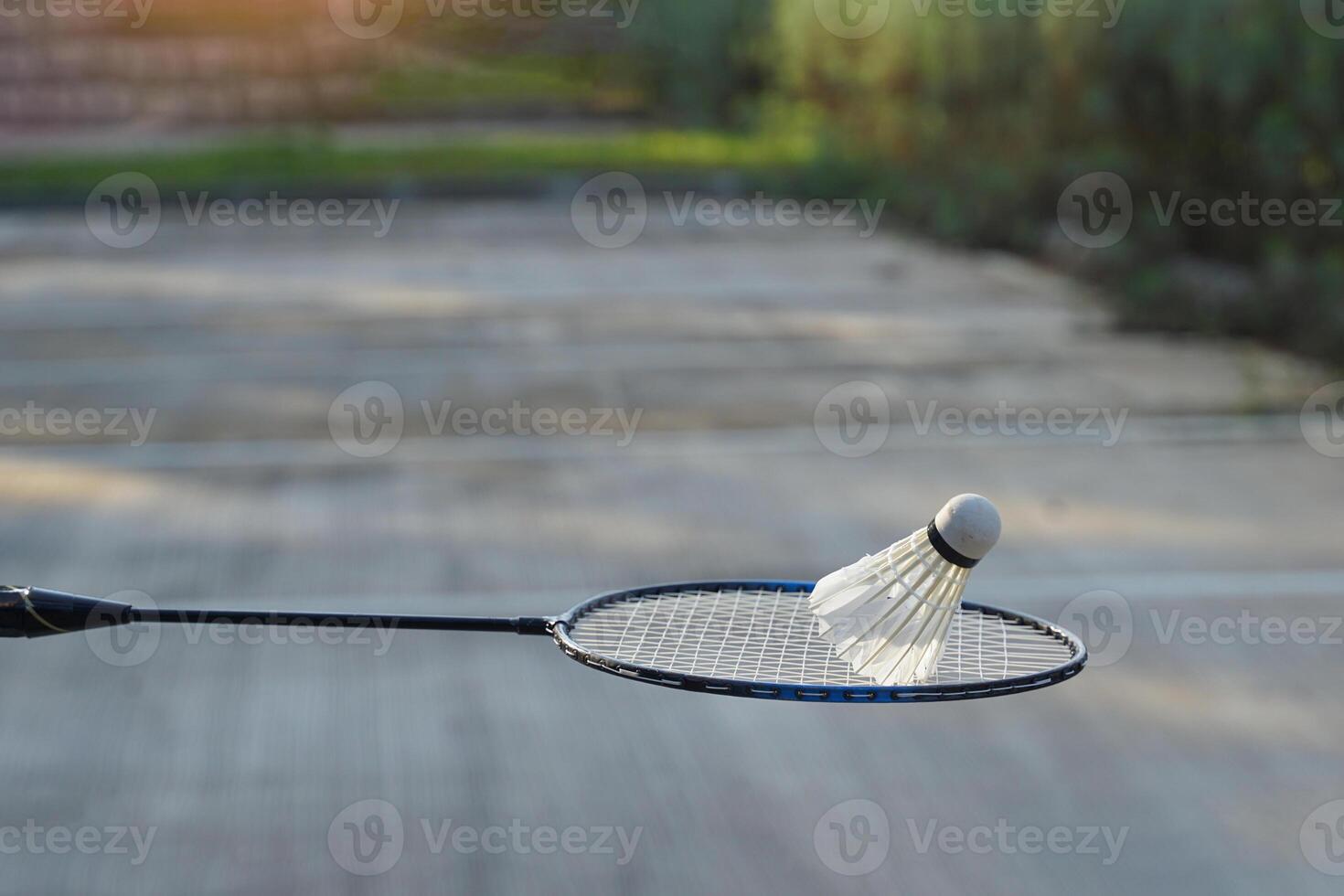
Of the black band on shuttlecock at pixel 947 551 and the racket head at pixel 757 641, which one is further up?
the black band on shuttlecock at pixel 947 551

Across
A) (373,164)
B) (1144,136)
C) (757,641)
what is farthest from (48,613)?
(373,164)

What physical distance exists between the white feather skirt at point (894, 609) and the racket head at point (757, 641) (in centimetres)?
5

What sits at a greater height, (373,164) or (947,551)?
(373,164)

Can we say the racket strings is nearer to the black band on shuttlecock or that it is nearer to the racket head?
the racket head

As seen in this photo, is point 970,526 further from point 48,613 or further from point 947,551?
point 48,613

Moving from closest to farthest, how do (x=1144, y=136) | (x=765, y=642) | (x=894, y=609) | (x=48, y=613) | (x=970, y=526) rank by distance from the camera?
(x=970, y=526) < (x=48, y=613) < (x=894, y=609) < (x=765, y=642) < (x=1144, y=136)

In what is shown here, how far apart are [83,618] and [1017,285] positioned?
12.5 metres

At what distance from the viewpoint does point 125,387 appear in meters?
10.5

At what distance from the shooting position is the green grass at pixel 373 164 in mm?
20609

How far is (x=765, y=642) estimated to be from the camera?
317 cm

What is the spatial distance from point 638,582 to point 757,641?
320 centimetres

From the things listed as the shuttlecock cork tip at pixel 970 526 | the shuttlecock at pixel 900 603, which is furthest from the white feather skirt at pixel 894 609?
the shuttlecock cork tip at pixel 970 526

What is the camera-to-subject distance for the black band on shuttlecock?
99.1 inches

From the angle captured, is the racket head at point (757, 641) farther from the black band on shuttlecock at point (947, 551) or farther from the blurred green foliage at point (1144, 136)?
the blurred green foliage at point (1144, 136)
